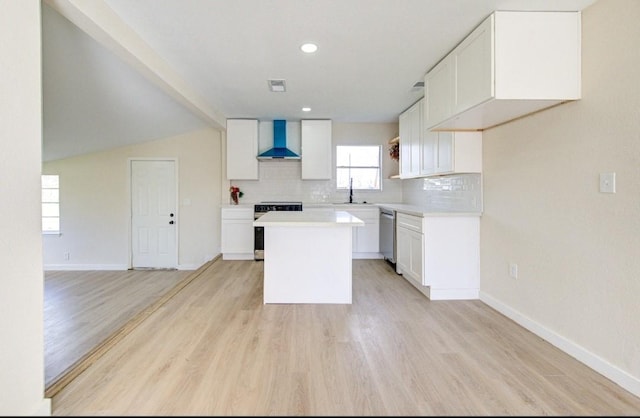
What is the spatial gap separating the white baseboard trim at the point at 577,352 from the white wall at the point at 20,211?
10.3 feet

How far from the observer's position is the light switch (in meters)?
1.97

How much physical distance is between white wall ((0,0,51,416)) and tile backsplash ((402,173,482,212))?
11.9ft

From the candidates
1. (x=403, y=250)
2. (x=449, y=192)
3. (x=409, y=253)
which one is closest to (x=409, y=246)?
(x=409, y=253)

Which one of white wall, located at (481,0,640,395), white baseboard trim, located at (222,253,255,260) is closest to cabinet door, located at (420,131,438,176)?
white wall, located at (481,0,640,395)

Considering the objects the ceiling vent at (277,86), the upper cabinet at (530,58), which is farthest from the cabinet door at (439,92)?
the ceiling vent at (277,86)

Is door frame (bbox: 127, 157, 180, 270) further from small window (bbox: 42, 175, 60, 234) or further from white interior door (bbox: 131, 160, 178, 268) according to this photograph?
small window (bbox: 42, 175, 60, 234)

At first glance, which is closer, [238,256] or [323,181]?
[238,256]

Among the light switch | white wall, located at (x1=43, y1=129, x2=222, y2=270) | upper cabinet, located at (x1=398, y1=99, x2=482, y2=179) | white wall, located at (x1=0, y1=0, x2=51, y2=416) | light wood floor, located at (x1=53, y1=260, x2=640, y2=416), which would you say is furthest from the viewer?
white wall, located at (x1=43, y1=129, x2=222, y2=270)

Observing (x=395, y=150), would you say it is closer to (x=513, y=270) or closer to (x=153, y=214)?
(x=513, y=270)

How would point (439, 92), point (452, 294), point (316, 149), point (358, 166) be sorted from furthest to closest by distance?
point (358, 166) < point (316, 149) < point (452, 294) < point (439, 92)

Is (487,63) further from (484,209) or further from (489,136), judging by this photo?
(484,209)

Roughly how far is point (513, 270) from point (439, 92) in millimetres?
1801

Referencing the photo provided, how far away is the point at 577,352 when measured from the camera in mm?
2217

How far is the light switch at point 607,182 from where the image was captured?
1970 mm
